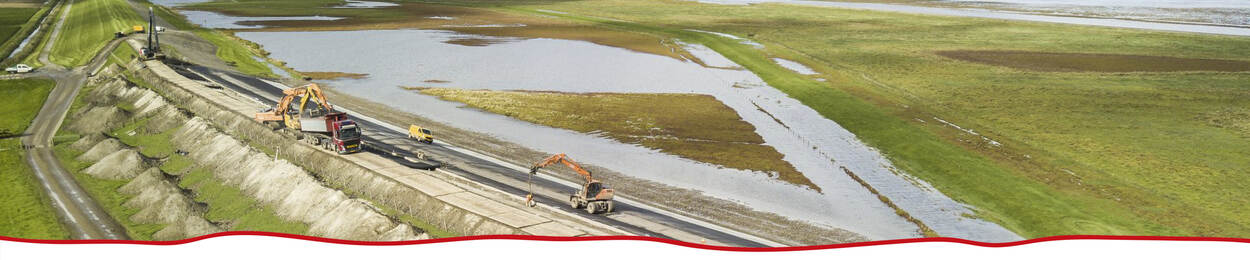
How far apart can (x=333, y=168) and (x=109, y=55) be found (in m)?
95.8

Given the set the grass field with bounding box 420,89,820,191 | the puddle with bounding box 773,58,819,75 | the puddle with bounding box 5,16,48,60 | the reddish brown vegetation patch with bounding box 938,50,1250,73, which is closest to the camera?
the grass field with bounding box 420,89,820,191

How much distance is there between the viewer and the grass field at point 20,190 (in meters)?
52.0

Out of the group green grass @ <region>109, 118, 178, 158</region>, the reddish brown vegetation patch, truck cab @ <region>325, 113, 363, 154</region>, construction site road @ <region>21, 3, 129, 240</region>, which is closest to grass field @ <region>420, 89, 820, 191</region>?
truck cab @ <region>325, 113, 363, 154</region>

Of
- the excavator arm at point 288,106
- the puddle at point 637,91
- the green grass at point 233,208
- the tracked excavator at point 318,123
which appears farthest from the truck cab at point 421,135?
the green grass at point 233,208

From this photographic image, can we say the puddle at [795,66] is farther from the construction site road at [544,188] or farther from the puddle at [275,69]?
the puddle at [275,69]

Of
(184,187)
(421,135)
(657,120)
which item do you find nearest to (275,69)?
(421,135)

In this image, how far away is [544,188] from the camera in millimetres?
63938

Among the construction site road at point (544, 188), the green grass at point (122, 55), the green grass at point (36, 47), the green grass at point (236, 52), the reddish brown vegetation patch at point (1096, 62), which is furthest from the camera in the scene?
the green grass at point (36, 47)

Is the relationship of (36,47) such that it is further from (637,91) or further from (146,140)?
(637,91)

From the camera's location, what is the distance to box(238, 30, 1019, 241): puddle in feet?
197

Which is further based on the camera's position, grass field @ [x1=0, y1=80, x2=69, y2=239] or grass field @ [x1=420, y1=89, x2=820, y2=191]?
grass field @ [x1=420, y1=89, x2=820, y2=191]

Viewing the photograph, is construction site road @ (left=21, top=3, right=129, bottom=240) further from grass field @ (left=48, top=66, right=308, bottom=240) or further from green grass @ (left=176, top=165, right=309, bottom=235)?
green grass @ (left=176, top=165, right=309, bottom=235)

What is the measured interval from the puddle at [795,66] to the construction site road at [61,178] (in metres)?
90.8

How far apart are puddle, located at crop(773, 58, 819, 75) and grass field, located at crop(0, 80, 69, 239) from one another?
93110 mm
